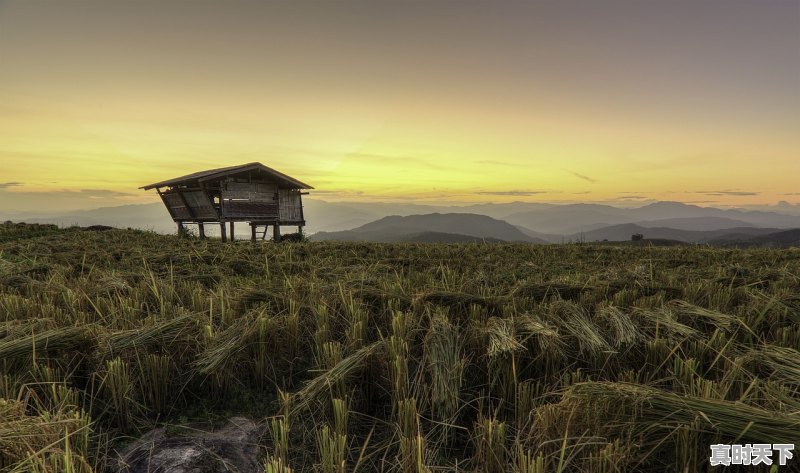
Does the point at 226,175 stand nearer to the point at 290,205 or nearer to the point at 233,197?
the point at 233,197

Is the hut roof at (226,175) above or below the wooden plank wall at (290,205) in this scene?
above

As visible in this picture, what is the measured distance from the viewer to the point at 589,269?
750 centimetres

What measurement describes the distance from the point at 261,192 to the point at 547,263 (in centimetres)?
1869

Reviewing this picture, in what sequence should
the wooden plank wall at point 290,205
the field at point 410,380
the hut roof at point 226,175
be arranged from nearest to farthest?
1. the field at point 410,380
2. the hut roof at point 226,175
3. the wooden plank wall at point 290,205

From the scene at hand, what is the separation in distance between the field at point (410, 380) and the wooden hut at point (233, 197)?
17.5 meters

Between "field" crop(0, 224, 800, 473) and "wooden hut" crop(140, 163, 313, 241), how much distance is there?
17.5 meters

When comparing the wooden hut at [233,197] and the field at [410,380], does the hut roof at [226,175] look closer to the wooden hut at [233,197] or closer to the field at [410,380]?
the wooden hut at [233,197]

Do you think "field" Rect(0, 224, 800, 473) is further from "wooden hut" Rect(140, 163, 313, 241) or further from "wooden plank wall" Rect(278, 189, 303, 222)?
"wooden plank wall" Rect(278, 189, 303, 222)

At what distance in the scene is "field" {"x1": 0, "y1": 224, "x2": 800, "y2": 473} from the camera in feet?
5.27

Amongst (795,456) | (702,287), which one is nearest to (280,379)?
(795,456)

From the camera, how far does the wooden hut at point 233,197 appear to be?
802 inches

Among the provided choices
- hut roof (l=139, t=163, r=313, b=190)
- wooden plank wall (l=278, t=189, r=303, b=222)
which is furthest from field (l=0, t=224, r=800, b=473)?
wooden plank wall (l=278, t=189, r=303, b=222)

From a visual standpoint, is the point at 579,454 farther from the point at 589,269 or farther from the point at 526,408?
the point at 589,269

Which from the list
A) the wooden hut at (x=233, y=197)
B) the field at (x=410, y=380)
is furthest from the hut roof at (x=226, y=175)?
the field at (x=410, y=380)
